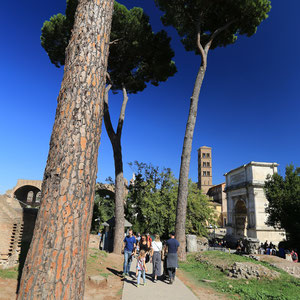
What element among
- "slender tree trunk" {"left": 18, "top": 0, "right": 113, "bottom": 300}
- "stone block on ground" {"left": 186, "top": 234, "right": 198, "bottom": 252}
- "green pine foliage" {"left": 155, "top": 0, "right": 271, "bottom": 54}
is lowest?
"stone block on ground" {"left": 186, "top": 234, "right": 198, "bottom": 252}

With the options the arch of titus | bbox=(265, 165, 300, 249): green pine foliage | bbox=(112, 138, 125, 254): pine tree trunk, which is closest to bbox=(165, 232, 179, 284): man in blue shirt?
bbox=(112, 138, 125, 254): pine tree trunk

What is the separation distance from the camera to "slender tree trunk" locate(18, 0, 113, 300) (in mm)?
1771

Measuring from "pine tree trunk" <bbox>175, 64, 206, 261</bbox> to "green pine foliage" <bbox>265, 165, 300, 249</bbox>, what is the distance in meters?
12.4

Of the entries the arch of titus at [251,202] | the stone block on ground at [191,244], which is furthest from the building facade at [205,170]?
the stone block on ground at [191,244]

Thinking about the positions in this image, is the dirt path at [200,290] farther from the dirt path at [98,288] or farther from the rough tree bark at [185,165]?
the rough tree bark at [185,165]

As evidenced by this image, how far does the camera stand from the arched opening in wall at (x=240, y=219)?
28.3 meters

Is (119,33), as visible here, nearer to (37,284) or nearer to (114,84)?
(114,84)

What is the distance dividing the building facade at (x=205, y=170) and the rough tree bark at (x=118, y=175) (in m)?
56.6

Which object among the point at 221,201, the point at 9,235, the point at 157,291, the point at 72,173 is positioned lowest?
the point at 157,291

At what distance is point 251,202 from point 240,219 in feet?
15.2

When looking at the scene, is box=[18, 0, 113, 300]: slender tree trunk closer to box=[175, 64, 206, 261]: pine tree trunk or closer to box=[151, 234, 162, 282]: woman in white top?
box=[151, 234, 162, 282]: woman in white top

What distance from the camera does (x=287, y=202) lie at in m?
18.5

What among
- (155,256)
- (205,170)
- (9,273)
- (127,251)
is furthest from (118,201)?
(205,170)

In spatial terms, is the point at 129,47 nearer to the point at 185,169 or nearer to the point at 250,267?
the point at 185,169
